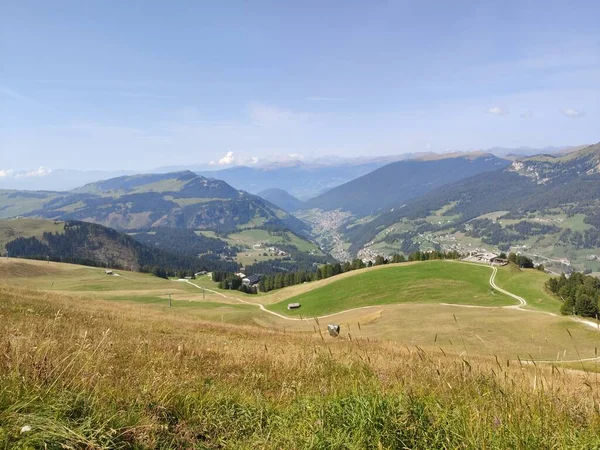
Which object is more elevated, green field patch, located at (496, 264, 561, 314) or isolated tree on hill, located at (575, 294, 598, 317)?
isolated tree on hill, located at (575, 294, 598, 317)

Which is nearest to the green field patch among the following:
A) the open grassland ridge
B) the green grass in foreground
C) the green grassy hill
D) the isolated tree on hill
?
the green grass in foreground

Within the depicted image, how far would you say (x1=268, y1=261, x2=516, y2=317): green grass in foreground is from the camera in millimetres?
58125

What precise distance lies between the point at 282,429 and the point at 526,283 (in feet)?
238

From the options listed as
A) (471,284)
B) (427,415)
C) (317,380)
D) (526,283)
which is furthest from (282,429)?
(526,283)

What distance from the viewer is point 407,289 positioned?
6419cm

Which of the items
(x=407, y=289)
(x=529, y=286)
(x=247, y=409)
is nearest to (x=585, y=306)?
(x=529, y=286)

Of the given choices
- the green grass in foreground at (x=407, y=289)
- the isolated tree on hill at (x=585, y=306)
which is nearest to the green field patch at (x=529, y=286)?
the green grass in foreground at (x=407, y=289)

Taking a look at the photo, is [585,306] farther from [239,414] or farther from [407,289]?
[239,414]

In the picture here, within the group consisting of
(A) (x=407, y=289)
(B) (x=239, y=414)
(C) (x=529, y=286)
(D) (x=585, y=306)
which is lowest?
(C) (x=529, y=286)

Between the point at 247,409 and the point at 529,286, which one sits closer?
the point at 247,409

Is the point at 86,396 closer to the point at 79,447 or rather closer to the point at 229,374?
the point at 79,447

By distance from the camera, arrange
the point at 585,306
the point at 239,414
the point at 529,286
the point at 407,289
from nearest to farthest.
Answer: the point at 239,414 < the point at 585,306 < the point at 529,286 < the point at 407,289

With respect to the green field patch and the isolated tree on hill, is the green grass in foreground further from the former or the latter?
the isolated tree on hill

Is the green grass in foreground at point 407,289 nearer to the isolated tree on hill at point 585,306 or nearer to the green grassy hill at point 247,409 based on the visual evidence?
the isolated tree on hill at point 585,306
